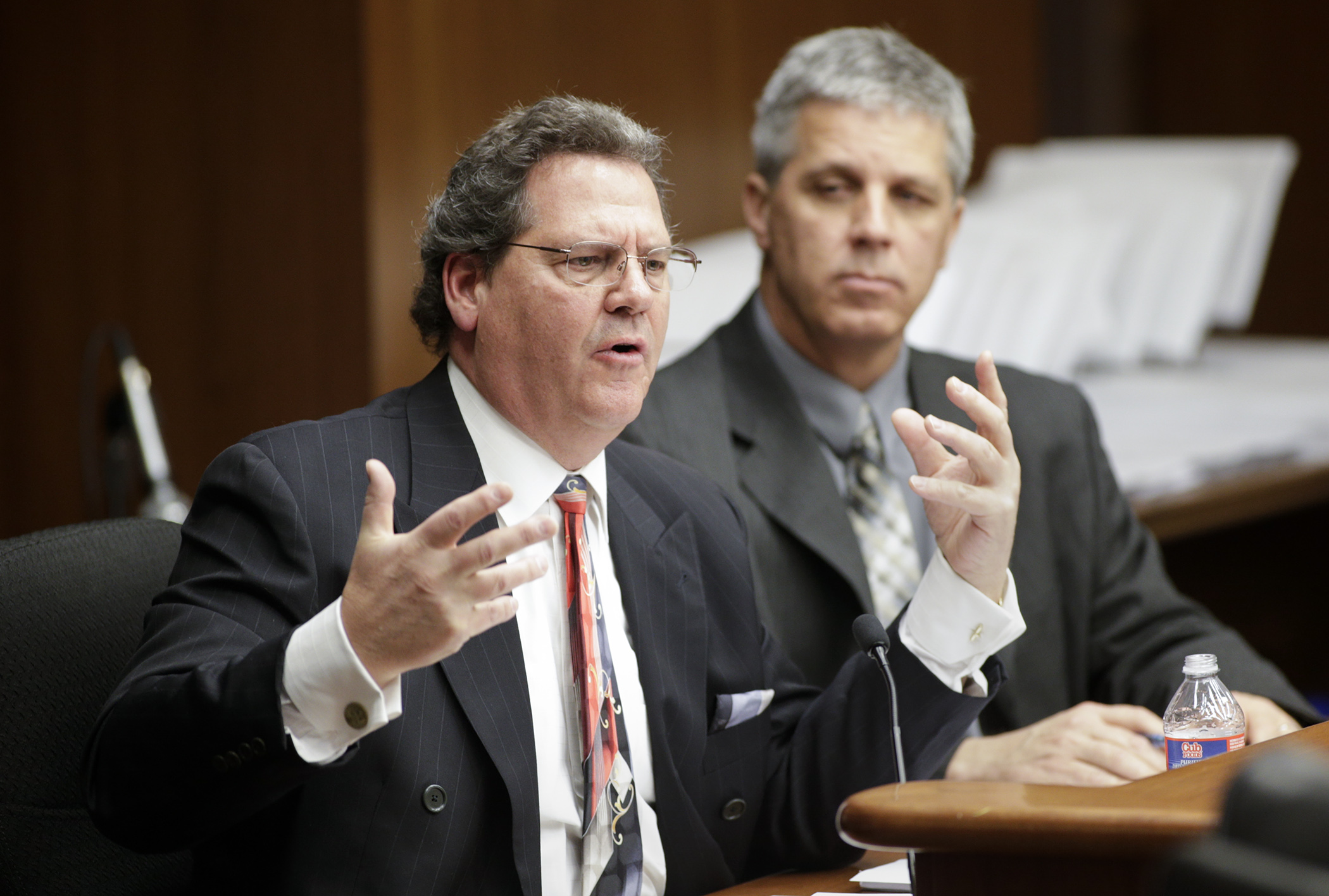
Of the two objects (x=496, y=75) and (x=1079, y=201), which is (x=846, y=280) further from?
(x=1079, y=201)

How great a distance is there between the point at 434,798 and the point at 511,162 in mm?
601

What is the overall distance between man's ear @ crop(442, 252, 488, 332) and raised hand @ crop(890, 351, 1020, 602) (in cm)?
42

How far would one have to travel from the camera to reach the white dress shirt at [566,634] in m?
1.39

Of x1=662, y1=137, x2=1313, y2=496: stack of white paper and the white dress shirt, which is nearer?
the white dress shirt

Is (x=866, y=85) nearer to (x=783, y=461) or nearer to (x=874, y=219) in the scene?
(x=874, y=219)

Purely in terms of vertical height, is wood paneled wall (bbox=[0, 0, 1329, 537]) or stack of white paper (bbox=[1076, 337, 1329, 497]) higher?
Result: wood paneled wall (bbox=[0, 0, 1329, 537])

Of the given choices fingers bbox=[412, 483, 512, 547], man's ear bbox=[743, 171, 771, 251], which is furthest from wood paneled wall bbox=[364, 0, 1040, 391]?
fingers bbox=[412, 483, 512, 547]

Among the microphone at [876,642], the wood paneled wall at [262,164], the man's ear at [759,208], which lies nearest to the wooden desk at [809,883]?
the microphone at [876,642]

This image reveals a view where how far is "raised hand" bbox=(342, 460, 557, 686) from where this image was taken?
1.07 m

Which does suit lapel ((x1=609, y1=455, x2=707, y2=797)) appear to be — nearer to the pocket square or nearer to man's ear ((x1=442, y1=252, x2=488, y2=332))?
the pocket square

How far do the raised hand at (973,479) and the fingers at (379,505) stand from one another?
0.47 m

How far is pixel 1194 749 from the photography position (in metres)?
1.46

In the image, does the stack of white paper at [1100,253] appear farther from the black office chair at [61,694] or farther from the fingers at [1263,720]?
the black office chair at [61,694]

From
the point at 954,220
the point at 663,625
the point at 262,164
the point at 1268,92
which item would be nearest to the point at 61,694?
the point at 663,625
